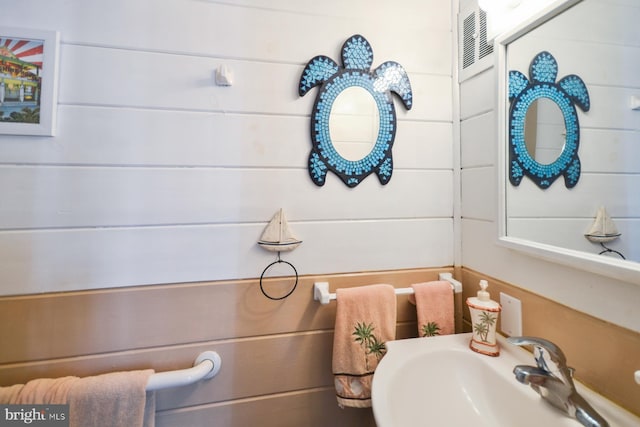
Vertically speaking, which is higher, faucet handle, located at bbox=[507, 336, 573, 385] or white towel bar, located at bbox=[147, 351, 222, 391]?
faucet handle, located at bbox=[507, 336, 573, 385]

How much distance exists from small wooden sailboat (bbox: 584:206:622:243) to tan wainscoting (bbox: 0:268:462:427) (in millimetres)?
505

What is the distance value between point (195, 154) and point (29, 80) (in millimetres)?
478

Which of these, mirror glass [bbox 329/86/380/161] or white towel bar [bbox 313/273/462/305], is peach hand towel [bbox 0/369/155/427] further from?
mirror glass [bbox 329/86/380/161]

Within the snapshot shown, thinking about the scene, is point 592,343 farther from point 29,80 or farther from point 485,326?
point 29,80

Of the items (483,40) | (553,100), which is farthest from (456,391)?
(483,40)

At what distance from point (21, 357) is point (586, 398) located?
1.44 metres

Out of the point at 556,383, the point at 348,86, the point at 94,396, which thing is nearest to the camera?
the point at 556,383

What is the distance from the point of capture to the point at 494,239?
2.87 ft

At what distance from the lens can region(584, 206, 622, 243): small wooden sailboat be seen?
601 millimetres

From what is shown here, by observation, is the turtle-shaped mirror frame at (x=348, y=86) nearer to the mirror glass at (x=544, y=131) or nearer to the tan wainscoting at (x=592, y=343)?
the mirror glass at (x=544, y=131)

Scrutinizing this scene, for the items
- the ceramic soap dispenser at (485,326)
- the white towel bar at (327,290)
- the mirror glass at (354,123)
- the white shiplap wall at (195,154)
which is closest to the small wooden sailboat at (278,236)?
the white shiplap wall at (195,154)

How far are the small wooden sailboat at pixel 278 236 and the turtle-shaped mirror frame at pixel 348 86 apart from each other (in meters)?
0.18

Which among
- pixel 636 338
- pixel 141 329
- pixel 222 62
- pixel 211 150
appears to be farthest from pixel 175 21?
pixel 636 338

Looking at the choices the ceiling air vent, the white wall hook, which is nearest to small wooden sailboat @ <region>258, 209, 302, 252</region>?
the white wall hook
